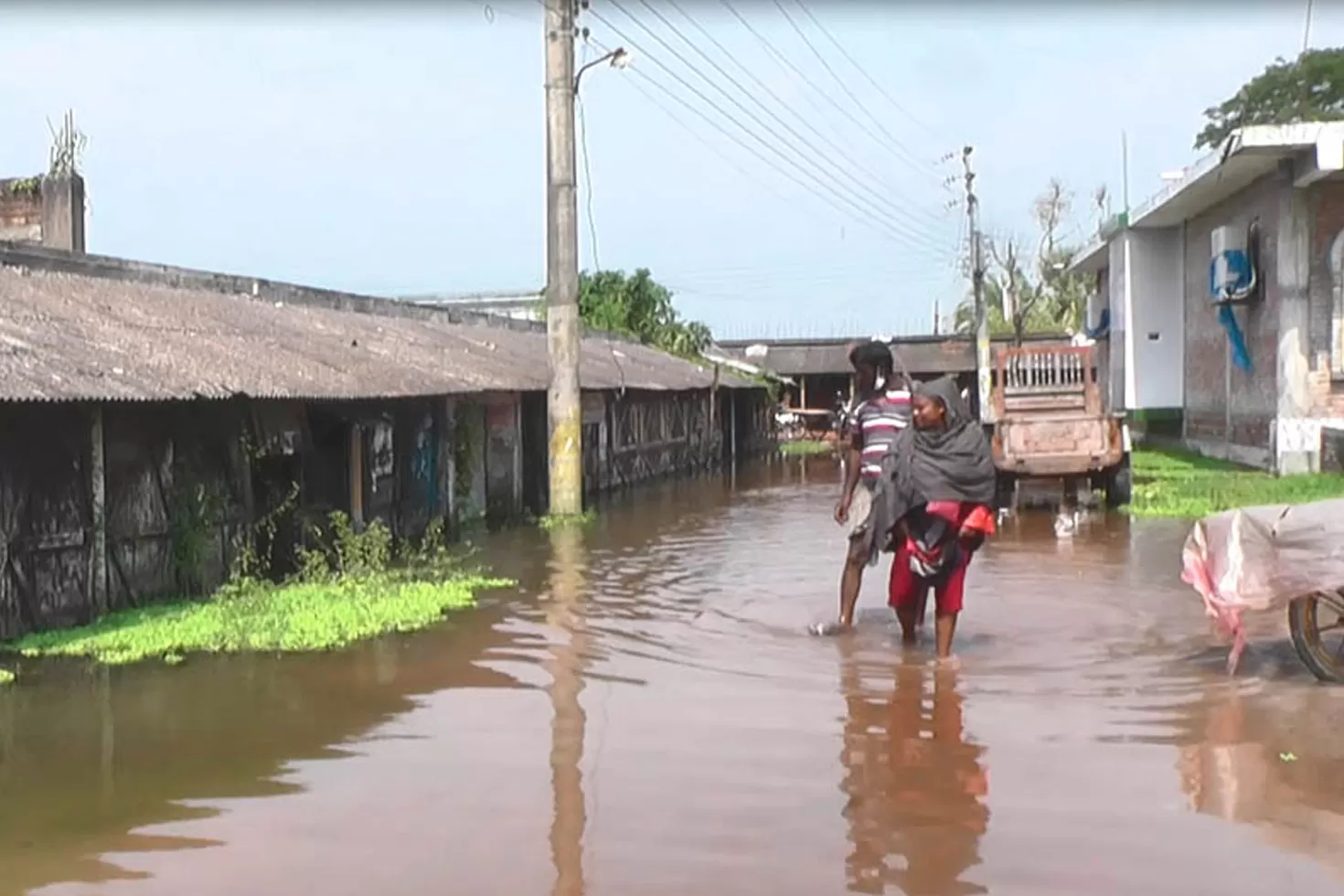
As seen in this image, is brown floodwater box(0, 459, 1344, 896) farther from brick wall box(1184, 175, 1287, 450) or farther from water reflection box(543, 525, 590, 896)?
brick wall box(1184, 175, 1287, 450)

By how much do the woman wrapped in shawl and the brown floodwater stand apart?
1.93 ft

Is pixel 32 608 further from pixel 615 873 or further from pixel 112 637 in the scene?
pixel 615 873

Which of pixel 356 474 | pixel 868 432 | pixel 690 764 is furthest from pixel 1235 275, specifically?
pixel 690 764

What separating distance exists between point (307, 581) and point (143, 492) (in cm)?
162

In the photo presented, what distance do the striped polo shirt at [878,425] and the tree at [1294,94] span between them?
37956 mm

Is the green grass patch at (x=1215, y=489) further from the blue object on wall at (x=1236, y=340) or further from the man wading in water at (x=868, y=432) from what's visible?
the man wading in water at (x=868, y=432)

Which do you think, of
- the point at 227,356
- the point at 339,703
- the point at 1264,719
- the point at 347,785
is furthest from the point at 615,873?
the point at 227,356

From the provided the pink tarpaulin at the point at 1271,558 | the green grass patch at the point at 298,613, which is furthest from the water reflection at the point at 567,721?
the pink tarpaulin at the point at 1271,558

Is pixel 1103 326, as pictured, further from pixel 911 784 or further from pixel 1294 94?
pixel 911 784

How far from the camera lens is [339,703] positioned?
7855mm

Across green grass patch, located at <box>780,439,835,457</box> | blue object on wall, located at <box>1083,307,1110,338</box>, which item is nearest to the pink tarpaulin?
blue object on wall, located at <box>1083,307,1110,338</box>

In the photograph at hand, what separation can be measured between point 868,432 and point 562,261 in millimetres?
9388

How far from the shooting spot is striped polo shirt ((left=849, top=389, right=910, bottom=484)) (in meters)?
9.57

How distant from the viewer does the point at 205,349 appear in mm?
12055
